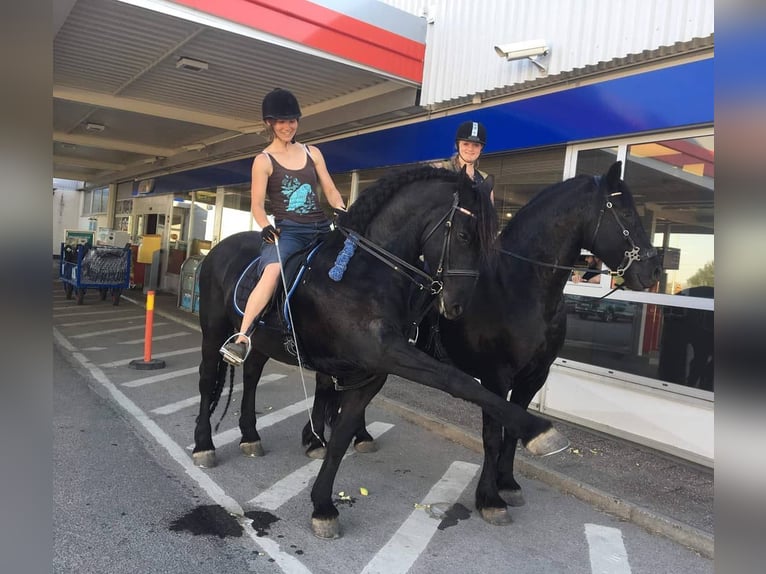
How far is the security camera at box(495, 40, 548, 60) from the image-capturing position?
245 inches

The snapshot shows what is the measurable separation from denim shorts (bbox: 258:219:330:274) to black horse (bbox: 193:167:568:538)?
0.86ft

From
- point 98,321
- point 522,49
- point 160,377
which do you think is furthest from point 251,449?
point 98,321

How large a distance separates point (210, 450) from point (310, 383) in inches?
135

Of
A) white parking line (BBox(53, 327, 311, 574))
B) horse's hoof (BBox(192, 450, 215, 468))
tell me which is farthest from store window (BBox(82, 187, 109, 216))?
horse's hoof (BBox(192, 450, 215, 468))

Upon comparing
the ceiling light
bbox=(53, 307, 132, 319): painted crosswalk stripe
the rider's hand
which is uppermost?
the ceiling light

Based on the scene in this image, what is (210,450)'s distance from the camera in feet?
14.8

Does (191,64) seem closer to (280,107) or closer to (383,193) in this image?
(280,107)

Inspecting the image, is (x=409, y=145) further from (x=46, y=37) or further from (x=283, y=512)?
(x=46, y=37)

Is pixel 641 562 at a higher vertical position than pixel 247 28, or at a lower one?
lower

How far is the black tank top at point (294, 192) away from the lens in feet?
12.4

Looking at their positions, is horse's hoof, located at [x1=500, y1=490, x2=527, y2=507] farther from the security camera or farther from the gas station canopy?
the gas station canopy

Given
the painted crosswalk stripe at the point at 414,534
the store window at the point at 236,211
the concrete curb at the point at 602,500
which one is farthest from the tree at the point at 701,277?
the store window at the point at 236,211

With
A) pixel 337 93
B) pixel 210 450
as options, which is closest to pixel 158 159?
pixel 337 93

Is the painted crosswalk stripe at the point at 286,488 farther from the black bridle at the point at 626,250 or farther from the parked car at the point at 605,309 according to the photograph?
the parked car at the point at 605,309
